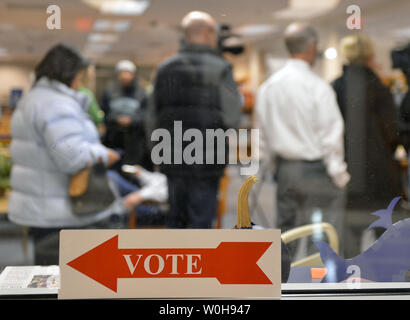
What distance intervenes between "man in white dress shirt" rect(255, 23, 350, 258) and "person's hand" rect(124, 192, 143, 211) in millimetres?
908

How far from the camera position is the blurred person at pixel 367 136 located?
1335mm

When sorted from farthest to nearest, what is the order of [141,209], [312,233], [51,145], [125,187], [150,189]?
[125,187]
[150,189]
[141,209]
[51,145]
[312,233]

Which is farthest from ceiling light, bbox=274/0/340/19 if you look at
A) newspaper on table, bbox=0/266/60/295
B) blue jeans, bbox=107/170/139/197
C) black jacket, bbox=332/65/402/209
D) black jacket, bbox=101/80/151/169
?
blue jeans, bbox=107/170/139/197

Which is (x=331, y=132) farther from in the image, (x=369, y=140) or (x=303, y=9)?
(x=303, y=9)

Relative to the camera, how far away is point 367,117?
1.37 metres

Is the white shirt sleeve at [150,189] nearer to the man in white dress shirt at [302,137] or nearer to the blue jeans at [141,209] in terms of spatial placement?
the blue jeans at [141,209]

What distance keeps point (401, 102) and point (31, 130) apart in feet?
3.97

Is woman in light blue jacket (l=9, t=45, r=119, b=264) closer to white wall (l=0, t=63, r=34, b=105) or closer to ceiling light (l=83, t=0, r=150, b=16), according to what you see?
white wall (l=0, t=63, r=34, b=105)

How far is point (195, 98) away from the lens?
1.40 m

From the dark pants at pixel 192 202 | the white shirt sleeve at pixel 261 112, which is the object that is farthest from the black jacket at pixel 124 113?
A: the white shirt sleeve at pixel 261 112

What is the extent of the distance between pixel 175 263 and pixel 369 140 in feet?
2.19

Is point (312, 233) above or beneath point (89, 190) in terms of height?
beneath

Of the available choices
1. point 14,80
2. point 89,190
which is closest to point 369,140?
point 89,190
